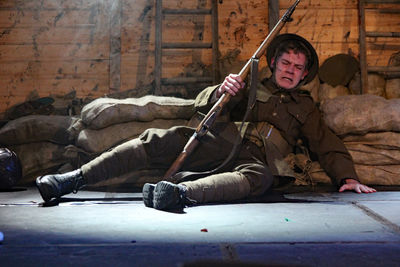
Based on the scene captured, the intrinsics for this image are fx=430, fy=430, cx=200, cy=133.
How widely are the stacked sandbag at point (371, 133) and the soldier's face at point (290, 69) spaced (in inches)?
17.9

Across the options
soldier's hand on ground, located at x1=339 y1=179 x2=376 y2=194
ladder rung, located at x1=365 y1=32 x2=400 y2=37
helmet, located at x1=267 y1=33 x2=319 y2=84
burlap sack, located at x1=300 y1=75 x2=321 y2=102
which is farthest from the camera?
ladder rung, located at x1=365 y1=32 x2=400 y2=37

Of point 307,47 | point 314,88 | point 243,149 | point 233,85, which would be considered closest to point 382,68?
point 314,88

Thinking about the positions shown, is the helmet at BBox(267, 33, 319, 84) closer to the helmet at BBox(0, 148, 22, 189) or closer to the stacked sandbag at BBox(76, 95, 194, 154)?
the stacked sandbag at BBox(76, 95, 194, 154)

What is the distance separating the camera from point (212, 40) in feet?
14.0

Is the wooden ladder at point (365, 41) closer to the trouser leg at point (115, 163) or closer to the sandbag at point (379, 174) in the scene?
the sandbag at point (379, 174)

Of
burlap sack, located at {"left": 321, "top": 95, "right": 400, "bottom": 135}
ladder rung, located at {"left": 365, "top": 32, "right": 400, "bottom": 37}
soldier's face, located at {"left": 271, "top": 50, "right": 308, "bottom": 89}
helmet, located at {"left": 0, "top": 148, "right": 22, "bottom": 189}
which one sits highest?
ladder rung, located at {"left": 365, "top": 32, "right": 400, "bottom": 37}

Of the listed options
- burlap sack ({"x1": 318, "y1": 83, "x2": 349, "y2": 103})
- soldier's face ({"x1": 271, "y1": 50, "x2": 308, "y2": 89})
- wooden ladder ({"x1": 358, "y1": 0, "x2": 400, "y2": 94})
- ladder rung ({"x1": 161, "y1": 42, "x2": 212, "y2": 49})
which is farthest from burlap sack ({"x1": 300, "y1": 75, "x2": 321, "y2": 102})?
ladder rung ({"x1": 161, "y1": 42, "x2": 212, "y2": 49})

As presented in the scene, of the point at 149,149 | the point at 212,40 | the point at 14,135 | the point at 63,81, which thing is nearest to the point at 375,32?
the point at 212,40

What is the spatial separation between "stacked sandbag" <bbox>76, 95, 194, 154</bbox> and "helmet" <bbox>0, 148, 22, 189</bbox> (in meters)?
0.47

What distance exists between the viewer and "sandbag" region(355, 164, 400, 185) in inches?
127

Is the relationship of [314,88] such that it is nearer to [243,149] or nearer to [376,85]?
[376,85]

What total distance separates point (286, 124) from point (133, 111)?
3.77 feet

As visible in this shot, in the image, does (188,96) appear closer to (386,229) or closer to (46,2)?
(46,2)

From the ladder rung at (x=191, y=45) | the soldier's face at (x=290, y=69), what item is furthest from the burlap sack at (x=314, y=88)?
the ladder rung at (x=191, y=45)
